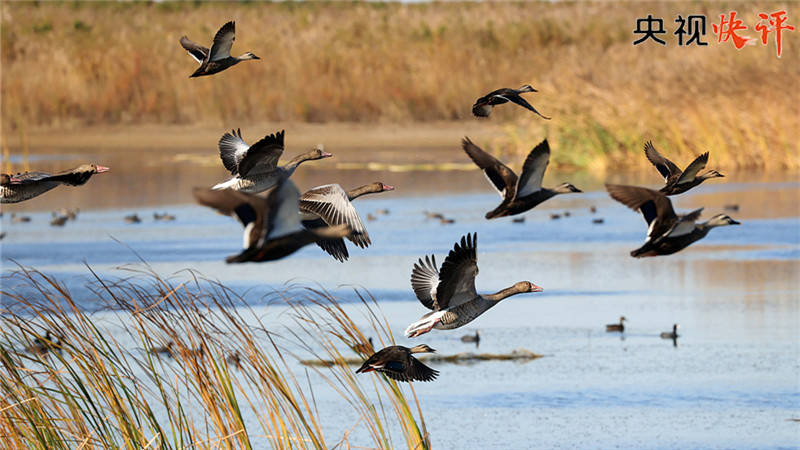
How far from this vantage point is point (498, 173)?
3.66 metres

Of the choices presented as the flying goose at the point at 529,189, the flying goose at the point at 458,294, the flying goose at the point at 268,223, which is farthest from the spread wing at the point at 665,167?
the flying goose at the point at 268,223

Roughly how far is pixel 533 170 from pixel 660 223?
38 cm

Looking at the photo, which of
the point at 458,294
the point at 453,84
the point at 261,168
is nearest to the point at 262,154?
the point at 261,168

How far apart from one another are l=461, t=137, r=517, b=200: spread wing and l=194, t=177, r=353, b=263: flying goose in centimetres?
81

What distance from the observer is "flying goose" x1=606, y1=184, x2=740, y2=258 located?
3.18m

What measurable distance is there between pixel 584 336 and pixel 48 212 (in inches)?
431

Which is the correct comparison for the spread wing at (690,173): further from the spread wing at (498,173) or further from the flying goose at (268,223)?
the flying goose at (268,223)

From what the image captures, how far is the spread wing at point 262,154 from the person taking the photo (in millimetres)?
3178

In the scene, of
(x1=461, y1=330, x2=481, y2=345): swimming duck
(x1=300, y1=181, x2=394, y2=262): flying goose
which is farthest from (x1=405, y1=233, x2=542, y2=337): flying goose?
(x1=461, y1=330, x2=481, y2=345): swimming duck

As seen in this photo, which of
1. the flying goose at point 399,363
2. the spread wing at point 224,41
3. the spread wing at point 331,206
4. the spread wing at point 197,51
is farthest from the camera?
the flying goose at point 399,363

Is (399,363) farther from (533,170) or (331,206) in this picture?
(533,170)

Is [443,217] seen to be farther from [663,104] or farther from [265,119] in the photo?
[265,119]

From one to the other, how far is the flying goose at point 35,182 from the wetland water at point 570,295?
12.8 ft

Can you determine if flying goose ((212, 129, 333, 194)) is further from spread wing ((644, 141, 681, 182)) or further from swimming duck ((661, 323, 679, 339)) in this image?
swimming duck ((661, 323, 679, 339))
